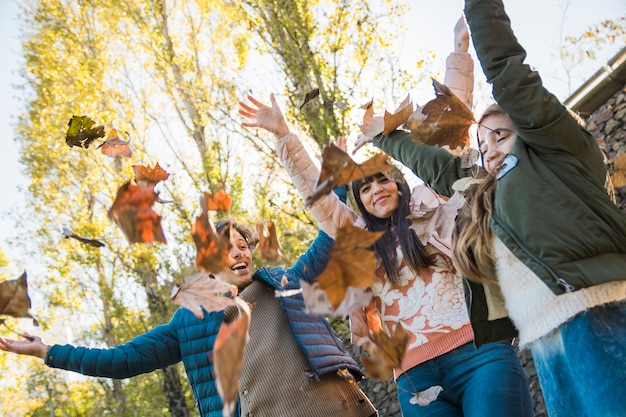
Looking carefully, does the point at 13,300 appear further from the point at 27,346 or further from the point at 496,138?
the point at 496,138

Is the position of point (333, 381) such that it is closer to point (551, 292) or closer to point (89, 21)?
point (551, 292)

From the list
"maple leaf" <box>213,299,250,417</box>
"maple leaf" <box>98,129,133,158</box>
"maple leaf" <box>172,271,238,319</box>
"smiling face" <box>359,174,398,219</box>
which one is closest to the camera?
"maple leaf" <box>213,299,250,417</box>

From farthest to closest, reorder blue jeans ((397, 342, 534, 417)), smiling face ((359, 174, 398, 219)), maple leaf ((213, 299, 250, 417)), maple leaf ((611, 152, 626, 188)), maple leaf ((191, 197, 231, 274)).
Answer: smiling face ((359, 174, 398, 219)), maple leaf ((611, 152, 626, 188)), blue jeans ((397, 342, 534, 417)), maple leaf ((191, 197, 231, 274)), maple leaf ((213, 299, 250, 417))

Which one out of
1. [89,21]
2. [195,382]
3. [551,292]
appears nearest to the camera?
[551,292]

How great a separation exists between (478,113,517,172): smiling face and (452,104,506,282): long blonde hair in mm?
17

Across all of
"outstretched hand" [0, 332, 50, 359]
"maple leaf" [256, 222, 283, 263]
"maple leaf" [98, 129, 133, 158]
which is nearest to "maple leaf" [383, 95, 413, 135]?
"maple leaf" [256, 222, 283, 263]

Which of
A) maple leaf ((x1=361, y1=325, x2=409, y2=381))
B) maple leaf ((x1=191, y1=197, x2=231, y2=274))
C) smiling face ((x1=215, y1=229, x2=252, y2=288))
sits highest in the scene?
smiling face ((x1=215, y1=229, x2=252, y2=288))

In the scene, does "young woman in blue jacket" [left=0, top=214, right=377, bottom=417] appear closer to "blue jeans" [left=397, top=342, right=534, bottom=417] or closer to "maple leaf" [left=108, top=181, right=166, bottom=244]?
"blue jeans" [left=397, top=342, right=534, bottom=417]

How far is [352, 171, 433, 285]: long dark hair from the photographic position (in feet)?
6.18

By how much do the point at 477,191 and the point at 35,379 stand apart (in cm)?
1329

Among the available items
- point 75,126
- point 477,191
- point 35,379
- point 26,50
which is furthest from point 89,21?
point 477,191

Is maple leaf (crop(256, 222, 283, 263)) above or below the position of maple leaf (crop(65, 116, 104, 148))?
below

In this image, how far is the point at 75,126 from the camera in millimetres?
1944

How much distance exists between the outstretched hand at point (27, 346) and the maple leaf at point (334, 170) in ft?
4.99
